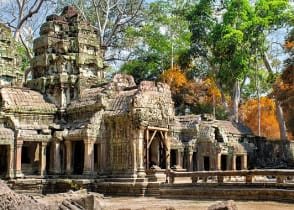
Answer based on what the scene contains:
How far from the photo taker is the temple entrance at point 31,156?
84.0 feet

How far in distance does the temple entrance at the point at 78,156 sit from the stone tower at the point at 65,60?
213 centimetres

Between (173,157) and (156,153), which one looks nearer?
(156,153)

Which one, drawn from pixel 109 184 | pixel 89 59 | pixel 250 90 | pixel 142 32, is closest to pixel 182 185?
pixel 109 184

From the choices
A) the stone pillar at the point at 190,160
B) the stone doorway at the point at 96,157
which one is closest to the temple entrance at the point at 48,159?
the stone doorway at the point at 96,157

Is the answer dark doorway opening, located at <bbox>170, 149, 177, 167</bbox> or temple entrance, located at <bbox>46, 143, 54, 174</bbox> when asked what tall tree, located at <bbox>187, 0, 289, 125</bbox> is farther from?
temple entrance, located at <bbox>46, 143, 54, 174</bbox>

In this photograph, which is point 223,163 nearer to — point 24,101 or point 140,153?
point 140,153

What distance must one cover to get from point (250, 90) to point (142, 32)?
47.4ft

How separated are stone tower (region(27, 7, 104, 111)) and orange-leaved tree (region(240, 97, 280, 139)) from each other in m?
25.0

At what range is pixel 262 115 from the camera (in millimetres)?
55156

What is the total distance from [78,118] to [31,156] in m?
3.44

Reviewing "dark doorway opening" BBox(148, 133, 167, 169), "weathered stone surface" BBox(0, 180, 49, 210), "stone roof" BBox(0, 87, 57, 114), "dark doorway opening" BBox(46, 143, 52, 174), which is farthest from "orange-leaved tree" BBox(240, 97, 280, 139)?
"weathered stone surface" BBox(0, 180, 49, 210)

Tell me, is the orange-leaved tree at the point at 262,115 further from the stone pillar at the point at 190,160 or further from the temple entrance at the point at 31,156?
the temple entrance at the point at 31,156

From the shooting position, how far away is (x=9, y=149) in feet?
78.3

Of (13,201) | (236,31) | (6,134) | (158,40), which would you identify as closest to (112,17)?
(158,40)
